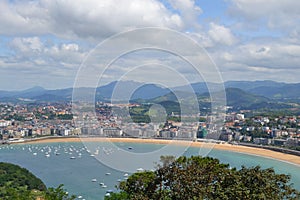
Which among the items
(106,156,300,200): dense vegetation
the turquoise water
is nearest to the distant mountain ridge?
(106,156,300,200): dense vegetation

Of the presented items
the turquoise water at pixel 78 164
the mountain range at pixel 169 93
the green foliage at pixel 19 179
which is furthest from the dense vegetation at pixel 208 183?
the green foliage at pixel 19 179

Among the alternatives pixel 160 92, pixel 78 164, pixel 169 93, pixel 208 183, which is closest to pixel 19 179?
pixel 160 92

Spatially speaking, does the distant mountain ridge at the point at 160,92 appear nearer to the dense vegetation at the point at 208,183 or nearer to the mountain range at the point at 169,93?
the mountain range at the point at 169,93

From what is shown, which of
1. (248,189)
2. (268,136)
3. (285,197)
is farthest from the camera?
(268,136)

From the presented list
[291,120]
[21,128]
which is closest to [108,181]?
[21,128]

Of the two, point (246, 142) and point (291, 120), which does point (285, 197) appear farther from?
point (291, 120)

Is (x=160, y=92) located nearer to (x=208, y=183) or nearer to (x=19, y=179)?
(x=208, y=183)
